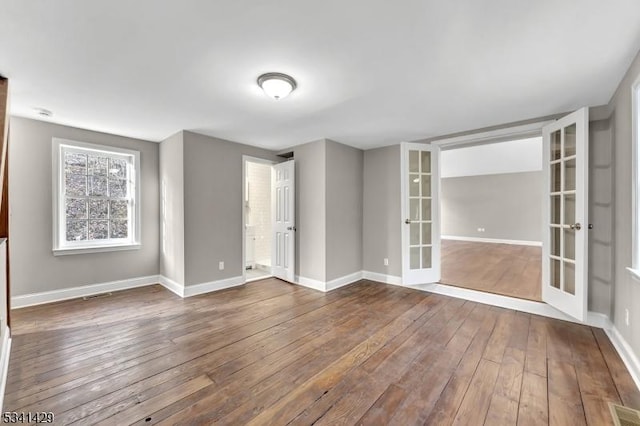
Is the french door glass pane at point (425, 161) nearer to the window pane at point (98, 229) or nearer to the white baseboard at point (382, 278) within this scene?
the white baseboard at point (382, 278)

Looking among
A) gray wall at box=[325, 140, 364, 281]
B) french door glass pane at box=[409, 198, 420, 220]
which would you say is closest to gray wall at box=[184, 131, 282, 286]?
gray wall at box=[325, 140, 364, 281]

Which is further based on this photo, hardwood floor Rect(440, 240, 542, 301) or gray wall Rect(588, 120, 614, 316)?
hardwood floor Rect(440, 240, 542, 301)

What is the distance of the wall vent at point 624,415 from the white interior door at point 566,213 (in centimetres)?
117

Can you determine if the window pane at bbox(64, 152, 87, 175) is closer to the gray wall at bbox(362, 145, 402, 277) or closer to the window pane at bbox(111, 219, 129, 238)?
the window pane at bbox(111, 219, 129, 238)

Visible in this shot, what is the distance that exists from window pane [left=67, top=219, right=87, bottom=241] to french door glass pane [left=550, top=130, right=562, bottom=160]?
6.22m

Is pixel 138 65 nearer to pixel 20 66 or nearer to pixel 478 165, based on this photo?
pixel 20 66

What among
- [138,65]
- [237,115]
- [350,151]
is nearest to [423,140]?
[350,151]

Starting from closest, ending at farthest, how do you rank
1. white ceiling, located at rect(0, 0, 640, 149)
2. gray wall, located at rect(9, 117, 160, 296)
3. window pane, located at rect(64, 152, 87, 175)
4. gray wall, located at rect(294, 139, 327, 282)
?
white ceiling, located at rect(0, 0, 640, 149) < gray wall, located at rect(9, 117, 160, 296) < window pane, located at rect(64, 152, 87, 175) < gray wall, located at rect(294, 139, 327, 282)

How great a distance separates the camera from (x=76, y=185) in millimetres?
3818

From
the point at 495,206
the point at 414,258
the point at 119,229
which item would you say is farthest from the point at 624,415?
the point at 495,206

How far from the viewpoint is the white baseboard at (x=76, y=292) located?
3358 millimetres

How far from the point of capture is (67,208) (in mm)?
3738

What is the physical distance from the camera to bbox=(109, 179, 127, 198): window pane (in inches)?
163

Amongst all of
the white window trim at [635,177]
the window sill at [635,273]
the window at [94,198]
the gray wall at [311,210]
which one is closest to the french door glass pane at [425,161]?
the gray wall at [311,210]
